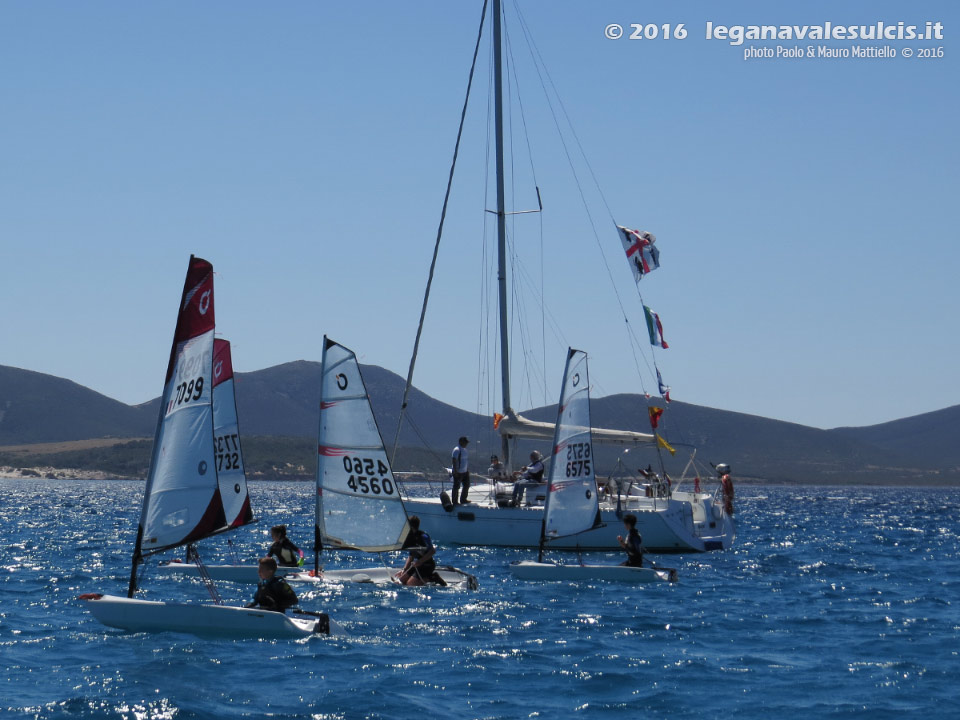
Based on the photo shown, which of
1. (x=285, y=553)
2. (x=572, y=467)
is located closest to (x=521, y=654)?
(x=285, y=553)

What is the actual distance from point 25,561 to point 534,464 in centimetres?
1532

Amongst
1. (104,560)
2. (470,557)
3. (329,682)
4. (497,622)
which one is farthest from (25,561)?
(329,682)

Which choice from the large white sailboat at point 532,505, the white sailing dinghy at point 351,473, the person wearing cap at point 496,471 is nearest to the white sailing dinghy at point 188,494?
the white sailing dinghy at point 351,473

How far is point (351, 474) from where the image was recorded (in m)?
23.5

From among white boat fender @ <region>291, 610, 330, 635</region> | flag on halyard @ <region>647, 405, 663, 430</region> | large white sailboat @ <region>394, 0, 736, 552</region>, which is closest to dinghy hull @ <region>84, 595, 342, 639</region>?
white boat fender @ <region>291, 610, 330, 635</region>

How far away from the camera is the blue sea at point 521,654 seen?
46.0 feet

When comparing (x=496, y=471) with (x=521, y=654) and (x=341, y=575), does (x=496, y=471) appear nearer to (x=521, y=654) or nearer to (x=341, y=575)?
(x=341, y=575)

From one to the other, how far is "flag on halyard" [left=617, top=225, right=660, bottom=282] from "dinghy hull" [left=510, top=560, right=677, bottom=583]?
15744 mm

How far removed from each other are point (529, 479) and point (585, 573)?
29.1 feet

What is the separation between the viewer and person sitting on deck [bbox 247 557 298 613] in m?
18.1

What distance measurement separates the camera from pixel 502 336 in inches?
1490

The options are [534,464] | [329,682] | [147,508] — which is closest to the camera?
[329,682]

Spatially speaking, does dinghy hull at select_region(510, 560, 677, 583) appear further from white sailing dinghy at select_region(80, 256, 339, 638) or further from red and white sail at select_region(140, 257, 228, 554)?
red and white sail at select_region(140, 257, 228, 554)

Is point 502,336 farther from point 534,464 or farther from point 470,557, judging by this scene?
point 470,557
